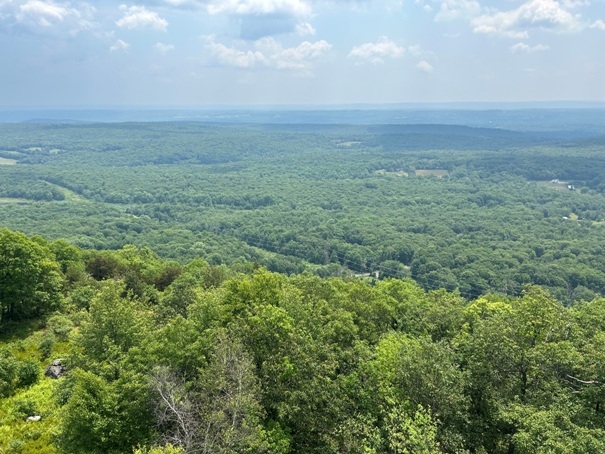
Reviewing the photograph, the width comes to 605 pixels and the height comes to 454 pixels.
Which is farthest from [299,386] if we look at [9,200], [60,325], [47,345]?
[9,200]

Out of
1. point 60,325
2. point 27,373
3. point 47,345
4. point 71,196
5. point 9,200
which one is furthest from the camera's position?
point 71,196

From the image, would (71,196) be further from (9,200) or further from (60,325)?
(60,325)

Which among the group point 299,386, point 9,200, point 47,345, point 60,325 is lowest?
point 9,200

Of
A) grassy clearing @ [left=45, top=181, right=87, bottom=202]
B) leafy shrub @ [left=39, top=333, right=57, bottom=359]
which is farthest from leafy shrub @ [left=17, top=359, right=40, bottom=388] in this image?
grassy clearing @ [left=45, top=181, right=87, bottom=202]

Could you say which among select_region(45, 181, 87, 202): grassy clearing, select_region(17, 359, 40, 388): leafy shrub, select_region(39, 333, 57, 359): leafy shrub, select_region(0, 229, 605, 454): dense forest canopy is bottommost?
select_region(45, 181, 87, 202): grassy clearing

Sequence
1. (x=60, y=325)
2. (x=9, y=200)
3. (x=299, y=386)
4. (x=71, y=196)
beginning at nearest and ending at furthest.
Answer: (x=299, y=386) < (x=60, y=325) < (x=9, y=200) < (x=71, y=196)

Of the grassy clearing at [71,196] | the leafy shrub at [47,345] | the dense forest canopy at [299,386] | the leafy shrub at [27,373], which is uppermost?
the dense forest canopy at [299,386]

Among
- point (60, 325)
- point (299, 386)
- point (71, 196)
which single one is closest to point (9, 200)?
point (71, 196)

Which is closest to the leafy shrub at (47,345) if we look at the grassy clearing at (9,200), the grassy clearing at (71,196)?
the grassy clearing at (71,196)

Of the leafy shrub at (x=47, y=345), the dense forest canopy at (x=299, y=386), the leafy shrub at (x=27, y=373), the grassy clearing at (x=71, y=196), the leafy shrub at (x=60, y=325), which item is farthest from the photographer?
the grassy clearing at (x=71, y=196)

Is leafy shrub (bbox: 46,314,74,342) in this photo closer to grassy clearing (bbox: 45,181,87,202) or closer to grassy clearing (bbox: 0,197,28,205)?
grassy clearing (bbox: 45,181,87,202)

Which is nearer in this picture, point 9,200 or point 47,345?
point 47,345

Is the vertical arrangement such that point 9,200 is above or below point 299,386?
below

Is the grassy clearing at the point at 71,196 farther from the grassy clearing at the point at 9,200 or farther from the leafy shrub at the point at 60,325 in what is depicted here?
the leafy shrub at the point at 60,325
